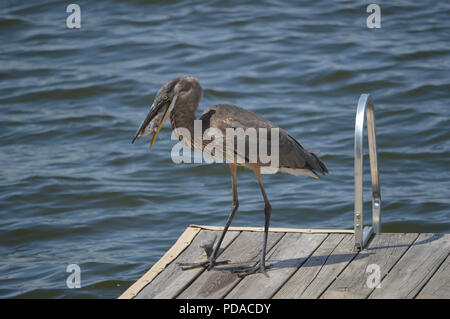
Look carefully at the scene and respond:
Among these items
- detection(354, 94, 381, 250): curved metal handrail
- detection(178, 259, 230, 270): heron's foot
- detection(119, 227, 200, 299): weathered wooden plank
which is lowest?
detection(119, 227, 200, 299): weathered wooden plank

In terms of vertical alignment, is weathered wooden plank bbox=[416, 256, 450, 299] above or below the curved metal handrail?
below

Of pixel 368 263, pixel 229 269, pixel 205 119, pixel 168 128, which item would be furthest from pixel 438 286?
pixel 168 128

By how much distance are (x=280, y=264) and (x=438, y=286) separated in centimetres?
103

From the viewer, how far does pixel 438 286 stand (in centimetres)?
425

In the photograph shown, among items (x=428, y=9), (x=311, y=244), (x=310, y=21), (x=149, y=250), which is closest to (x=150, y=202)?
(x=149, y=250)

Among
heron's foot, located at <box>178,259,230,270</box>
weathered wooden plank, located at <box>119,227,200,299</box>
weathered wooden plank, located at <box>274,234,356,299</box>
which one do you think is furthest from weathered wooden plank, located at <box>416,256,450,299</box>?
weathered wooden plank, located at <box>119,227,200,299</box>

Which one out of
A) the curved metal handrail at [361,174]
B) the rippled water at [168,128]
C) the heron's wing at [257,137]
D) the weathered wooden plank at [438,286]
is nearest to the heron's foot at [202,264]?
the heron's wing at [257,137]

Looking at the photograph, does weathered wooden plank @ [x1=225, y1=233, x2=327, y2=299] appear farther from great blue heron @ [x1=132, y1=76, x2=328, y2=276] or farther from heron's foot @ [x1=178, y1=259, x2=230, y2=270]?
heron's foot @ [x1=178, y1=259, x2=230, y2=270]

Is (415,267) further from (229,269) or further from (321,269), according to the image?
(229,269)

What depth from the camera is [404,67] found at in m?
11.3

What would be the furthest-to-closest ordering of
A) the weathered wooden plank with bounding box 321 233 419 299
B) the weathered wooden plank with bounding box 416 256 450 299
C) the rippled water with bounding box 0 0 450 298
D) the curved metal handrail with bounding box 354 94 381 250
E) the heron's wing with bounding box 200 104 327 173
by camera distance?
the rippled water with bounding box 0 0 450 298
the heron's wing with bounding box 200 104 327 173
the curved metal handrail with bounding box 354 94 381 250
the weathered wooden plank with bounding box 321 233 419 299
the weathered wooden plank with bounding box 416 256 450 299

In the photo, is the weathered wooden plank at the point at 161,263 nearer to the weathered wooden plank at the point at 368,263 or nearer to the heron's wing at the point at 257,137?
the heron's wing at the point at 257,137

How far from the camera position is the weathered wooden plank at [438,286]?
4137 millimetres

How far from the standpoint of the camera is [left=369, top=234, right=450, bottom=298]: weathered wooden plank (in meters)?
4.21
